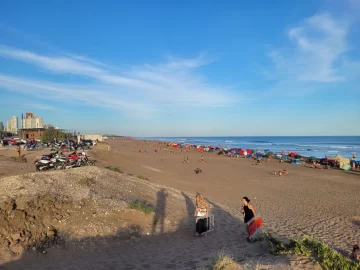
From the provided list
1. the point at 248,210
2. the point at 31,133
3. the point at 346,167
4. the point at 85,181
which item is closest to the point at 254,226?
the point at 248,210

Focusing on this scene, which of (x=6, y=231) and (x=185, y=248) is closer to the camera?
(x=6, y=231)

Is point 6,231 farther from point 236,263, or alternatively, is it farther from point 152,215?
point 236,263

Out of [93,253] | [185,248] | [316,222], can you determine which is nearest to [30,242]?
[93,253]

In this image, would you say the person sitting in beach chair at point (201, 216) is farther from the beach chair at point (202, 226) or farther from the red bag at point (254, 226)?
the red bag at point (254, 226)

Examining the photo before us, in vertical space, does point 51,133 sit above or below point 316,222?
above

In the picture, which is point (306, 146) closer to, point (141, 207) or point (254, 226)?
point (141, 207)

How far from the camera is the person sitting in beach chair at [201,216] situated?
8.43 metres

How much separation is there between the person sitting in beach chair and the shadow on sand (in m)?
0.24

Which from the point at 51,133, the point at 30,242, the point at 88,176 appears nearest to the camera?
the point at 30,242

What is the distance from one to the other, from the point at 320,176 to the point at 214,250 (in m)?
19.9

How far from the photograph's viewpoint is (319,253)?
5629mm

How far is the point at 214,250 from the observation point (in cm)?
737

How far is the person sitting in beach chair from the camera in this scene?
8430 millimetres

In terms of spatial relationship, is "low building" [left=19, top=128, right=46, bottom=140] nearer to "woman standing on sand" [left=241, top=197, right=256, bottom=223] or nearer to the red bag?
"woman standing on sand" [left=241, top=197, right=256, bottom=223]
